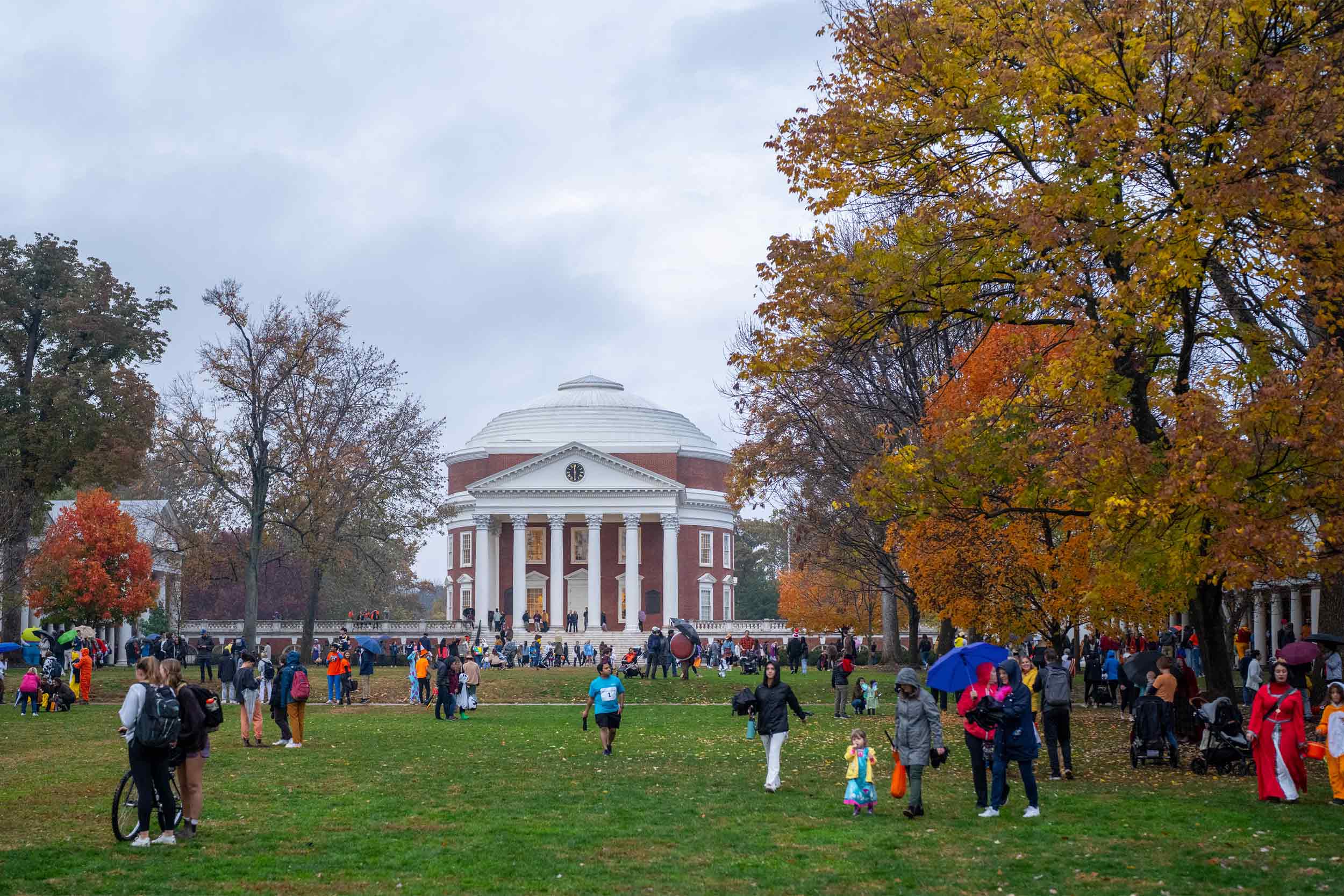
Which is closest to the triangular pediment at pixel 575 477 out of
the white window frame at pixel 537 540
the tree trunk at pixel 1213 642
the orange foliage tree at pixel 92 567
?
the white window frame at pixel 537 540

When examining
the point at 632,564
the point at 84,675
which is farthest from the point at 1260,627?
the point at 84,675

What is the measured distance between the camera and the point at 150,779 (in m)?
12.1

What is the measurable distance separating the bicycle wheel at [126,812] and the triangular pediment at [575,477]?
64079 mm

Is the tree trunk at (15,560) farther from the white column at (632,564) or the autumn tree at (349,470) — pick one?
the white column at (632,564)

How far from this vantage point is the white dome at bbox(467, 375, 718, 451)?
8369 cm

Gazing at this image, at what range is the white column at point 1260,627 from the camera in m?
51.4

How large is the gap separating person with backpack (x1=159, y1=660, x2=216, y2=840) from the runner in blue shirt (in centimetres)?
771

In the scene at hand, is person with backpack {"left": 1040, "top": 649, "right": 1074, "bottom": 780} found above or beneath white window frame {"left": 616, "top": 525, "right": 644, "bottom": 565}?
beneath

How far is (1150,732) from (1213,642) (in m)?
1.88

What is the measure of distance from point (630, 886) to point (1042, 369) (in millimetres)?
11846

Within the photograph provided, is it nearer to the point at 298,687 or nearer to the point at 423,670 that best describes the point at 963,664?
the point at 298,687

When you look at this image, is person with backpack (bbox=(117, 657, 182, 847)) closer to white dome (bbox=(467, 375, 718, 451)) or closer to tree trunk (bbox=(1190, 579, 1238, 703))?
tree trunk (bbox=(1190, 579, 1238, 703))

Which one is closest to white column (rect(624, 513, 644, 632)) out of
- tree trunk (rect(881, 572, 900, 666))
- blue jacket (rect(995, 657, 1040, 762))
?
tree trunk (rect(881, 572, 900, 666))

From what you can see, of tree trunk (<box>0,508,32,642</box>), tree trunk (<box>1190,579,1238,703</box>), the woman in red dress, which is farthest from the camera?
→ tree trunk (<box>0,508,32,642</box>)
